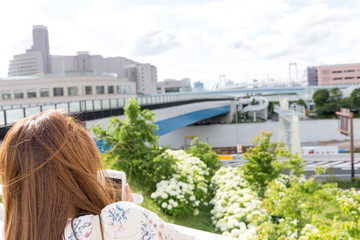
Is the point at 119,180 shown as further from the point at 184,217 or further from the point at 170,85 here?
the point at 170,85

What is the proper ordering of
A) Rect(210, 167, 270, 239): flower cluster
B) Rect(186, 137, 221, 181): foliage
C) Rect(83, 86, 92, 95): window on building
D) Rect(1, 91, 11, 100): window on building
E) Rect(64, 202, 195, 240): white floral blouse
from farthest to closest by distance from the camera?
Rect(83, 86, 92, 95): window on building → Rect(1, 91, 11, 100): window on building → Rect(186, 137, 221, 181): foliage → Rect(210, 167, 270, 239): flower cluster → Rect(64, 202, 195, 240): white floral blouse

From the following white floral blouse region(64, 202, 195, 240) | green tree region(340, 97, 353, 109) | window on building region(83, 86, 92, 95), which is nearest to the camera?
white floral blouse region(64, 202, 195, 240)

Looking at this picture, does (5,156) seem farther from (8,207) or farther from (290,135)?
(290,135)

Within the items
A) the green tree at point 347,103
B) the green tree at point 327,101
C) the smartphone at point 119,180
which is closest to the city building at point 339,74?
the green tree at point 327,101

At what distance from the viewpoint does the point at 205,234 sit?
2.43 meters

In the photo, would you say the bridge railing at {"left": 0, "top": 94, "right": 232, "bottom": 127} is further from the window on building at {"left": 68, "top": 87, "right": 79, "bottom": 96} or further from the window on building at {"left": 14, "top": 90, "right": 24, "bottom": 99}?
the window on building at {"left": 14, "top": 90, "right": 24, "bottom": 99}

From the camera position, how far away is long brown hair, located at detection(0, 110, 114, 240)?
1.30 m

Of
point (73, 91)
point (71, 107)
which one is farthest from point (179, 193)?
point (73, 91)

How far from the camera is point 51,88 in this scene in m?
40.7

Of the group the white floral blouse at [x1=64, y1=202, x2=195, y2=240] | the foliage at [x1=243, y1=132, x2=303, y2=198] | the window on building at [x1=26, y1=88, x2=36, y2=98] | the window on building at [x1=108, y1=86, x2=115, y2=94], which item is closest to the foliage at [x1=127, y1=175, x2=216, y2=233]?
the foliage at [x1=243, y1=132, x2=303, y2=198]

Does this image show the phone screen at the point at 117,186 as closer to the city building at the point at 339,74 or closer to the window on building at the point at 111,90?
the window on building at the point at 111,90

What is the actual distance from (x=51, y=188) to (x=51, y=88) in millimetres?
42337

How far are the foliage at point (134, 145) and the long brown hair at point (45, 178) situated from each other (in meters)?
5.95

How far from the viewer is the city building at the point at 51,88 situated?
39781 millimetres
